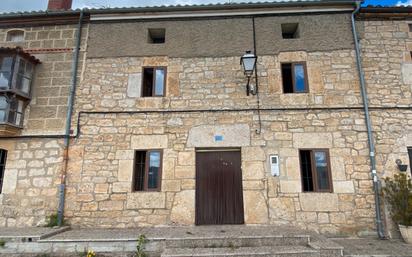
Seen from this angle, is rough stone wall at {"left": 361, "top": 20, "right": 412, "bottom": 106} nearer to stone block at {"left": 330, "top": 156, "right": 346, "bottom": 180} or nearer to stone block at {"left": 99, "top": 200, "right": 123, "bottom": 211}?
stone block at {"left": 330, "top": 156, "right": 346, "bottom": 180}

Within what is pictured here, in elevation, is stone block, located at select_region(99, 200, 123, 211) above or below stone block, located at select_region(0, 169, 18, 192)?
below

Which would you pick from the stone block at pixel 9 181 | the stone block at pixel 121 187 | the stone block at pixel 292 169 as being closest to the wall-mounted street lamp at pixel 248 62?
the stone block at pixel 292 169

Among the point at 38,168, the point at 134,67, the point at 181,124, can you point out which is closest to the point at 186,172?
the point at 181,124

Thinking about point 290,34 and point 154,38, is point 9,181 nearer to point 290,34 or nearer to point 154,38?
point 154,38

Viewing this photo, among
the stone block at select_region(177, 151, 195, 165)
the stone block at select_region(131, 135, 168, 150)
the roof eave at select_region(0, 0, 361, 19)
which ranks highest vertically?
the roof eave at select_region(0, 0, 361, 19)

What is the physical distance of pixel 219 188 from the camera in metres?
5.94

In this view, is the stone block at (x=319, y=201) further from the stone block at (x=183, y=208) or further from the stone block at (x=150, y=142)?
the stone block at (x=150, y=142)

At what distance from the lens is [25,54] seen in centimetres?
623

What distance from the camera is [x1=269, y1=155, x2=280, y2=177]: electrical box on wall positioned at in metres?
5.82

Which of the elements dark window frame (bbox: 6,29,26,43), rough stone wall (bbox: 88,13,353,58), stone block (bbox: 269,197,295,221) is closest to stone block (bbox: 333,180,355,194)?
stone block (bbox: 269,197,295,221)

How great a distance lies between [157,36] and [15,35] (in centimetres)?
402

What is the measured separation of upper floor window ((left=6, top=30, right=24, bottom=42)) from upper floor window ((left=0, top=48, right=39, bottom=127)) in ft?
3.75

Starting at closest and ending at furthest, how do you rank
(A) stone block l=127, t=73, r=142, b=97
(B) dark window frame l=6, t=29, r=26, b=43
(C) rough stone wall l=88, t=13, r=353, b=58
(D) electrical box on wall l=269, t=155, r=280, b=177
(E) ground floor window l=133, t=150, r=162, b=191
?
(D) electrical box on wall l=269, t=155, r=280, b=177 < (E) ground floor window l=133, t=150, r=162, b=191 < (A) stone block l=127, t=73, r=142, b=97 < (C) rough stone wall l=88, t=13, r=353, b=58 < (B) dark window frame l=6, t=29, r=26, b=43

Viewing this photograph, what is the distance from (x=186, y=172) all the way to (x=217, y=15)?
4.29 m
